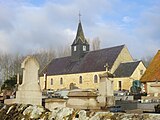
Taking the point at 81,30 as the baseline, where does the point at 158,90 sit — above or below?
below

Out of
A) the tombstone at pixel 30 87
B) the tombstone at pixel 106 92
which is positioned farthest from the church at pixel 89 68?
the tombstone at pixel 30 87

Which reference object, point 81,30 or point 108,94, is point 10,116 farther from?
point 81,30

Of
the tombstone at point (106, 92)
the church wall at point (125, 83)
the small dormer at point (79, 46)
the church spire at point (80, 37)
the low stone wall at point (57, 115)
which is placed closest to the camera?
the low stone wall at point (57, 115)

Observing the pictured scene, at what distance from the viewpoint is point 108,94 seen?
15.5m

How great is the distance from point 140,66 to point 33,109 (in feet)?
147

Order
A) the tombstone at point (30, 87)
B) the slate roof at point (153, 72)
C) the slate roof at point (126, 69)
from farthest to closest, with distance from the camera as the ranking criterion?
the slate roof at point (126, 69)
the slate roof at point (153, 72)
the tombstone at point (30, 87)

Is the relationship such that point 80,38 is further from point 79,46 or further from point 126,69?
point 126,69

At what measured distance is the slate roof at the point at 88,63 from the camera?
51.0 m

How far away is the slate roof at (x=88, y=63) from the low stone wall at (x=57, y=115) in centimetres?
4413

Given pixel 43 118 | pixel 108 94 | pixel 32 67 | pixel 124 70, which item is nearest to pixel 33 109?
pixel 43 118

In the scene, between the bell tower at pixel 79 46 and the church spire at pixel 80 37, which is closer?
the bell tower at pixel 79 46

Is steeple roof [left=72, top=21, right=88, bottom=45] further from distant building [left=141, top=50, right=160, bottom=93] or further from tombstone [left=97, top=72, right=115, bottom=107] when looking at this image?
tombstone [left=97, top=72, right=115, bottom=107]

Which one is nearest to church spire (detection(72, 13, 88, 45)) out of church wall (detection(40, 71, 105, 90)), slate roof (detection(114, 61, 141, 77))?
church wall (detection(40, 71, 105, 90))

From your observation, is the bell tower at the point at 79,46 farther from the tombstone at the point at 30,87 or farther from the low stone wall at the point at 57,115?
the low stone wall at the point at 57,115
